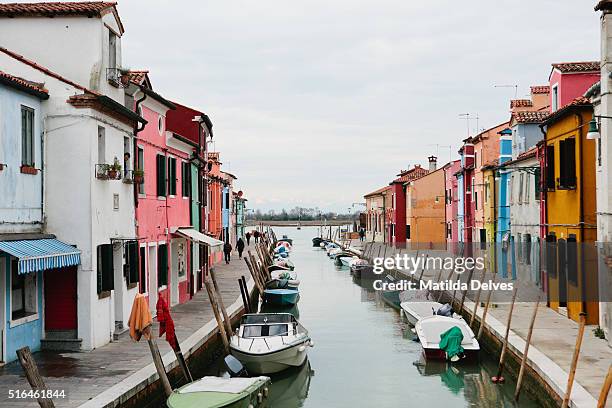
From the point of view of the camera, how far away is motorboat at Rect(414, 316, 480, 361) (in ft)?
65.2

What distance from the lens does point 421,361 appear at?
68.7 ft

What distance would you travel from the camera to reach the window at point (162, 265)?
22.4 meters

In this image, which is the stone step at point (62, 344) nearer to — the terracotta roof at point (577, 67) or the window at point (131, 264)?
the window at point (131, 264)

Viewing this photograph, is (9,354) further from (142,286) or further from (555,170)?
(555,170)

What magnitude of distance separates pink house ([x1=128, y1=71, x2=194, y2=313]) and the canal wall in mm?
2011

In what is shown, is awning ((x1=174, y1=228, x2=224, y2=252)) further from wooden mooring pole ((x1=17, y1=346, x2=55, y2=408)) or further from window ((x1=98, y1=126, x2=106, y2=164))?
wooden mooring pole ((x1=17, y1=346, x2=55, y2=408))

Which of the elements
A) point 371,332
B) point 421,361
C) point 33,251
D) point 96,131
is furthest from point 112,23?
point 371,332

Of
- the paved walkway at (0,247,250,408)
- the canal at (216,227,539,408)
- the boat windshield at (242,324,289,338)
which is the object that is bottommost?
the canal at (216,227,539,408)

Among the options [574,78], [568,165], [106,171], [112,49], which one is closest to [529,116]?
[574,78]

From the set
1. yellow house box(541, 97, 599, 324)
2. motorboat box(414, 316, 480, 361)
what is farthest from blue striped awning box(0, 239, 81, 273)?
yellow house box(541, 97, 599, 324)

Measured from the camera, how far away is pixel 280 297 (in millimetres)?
32719

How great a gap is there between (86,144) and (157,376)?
507 cm

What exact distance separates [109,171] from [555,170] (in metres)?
13.3

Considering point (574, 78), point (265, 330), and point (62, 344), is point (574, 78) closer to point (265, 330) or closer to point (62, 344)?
point (265, 330)
